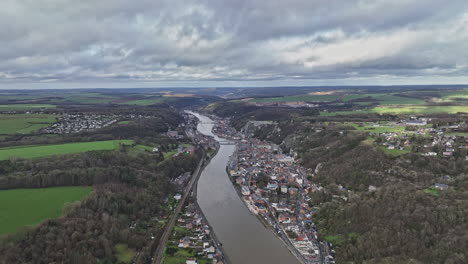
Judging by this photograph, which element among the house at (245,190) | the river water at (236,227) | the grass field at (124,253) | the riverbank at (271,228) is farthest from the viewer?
the house at (245,190)

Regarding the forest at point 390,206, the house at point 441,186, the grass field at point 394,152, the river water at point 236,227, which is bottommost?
the river water at point 236,227

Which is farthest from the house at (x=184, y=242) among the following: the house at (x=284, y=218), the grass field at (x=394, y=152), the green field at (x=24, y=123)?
the green field at (x=24, y=123)

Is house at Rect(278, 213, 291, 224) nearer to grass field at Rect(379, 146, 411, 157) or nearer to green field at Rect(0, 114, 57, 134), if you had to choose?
grass field at Rect(379, 146, 411, 157)

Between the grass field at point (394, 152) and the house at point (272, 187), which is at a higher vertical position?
the grass field at point (394, 152)

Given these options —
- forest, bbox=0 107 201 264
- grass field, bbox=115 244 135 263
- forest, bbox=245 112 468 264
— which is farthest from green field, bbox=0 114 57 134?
forest, bbox=245 112 468 264

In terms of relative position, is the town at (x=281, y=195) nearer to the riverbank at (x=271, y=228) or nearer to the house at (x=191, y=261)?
the riverbank at (x=271, y=228)
